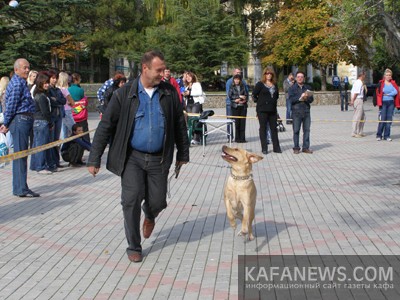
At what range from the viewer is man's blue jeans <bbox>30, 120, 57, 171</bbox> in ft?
40.6

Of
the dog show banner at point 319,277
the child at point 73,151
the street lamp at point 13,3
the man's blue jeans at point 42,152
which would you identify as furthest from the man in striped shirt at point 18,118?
the street lamp at point 13,3

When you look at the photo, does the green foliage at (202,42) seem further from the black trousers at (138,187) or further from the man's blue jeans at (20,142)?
the black trousers at (138,187)

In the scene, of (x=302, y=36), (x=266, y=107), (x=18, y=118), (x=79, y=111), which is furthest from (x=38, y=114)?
(x=302, y=36)

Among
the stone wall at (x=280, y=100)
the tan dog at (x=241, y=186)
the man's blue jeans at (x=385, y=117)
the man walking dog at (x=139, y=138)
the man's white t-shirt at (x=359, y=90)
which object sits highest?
the man walking dog at (x=139, y=138)

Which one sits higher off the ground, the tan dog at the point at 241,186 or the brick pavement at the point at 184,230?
the tan dog at the point at 241,186

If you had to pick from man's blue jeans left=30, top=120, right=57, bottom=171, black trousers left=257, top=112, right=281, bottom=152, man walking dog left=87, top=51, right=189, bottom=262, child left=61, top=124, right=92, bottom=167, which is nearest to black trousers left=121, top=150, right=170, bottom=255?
man walking dog left=87, top=51, right=189, bottom=262

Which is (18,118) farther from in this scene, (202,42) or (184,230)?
(202,42)

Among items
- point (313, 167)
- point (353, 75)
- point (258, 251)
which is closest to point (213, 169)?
point (313, 167)

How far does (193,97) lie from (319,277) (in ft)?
39.8

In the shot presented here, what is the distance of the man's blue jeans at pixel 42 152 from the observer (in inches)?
487

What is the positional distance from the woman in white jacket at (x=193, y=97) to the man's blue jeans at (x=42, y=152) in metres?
5.16

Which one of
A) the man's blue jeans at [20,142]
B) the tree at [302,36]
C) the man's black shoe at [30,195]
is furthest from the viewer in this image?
the tree at [302,36]

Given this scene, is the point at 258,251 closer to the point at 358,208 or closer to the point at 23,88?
the point at 358,208

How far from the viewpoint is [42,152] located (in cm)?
1266
